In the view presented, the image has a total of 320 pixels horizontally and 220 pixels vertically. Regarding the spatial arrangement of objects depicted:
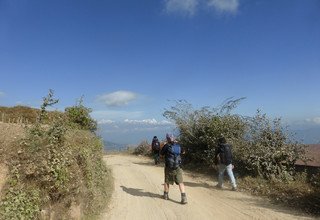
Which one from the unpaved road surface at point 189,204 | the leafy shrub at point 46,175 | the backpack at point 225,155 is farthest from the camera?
the backpack at point 225,155

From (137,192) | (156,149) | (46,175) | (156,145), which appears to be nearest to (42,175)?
(46,175)

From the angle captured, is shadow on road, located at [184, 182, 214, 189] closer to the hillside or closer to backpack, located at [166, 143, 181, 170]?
backpack, located at [166, 143, 181, 170]

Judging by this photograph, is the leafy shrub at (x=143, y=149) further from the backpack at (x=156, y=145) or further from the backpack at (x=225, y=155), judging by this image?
the backpack at (x=225, y=155)

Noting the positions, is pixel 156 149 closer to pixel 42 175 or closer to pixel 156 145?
pixel 156 145

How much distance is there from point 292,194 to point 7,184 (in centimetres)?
934

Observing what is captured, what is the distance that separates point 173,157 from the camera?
13508 millimetres

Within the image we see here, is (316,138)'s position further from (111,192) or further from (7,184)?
(7,184)

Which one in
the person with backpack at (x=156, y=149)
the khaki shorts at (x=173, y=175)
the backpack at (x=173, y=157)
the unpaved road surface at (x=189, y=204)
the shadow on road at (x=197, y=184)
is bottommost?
the unpaved road surface at (x=189, y=204)

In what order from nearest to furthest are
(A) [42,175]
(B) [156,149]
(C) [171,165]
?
(A) [42,175] → (C) [171,165] → (B) [156,149]

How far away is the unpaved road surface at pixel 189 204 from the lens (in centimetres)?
1152

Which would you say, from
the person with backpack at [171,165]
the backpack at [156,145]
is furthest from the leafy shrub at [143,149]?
the person with backpack at [171,165]

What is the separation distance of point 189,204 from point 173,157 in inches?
63.1

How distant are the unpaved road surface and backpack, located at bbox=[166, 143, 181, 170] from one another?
3.67 ft

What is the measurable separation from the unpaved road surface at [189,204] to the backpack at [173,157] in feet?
3.67
